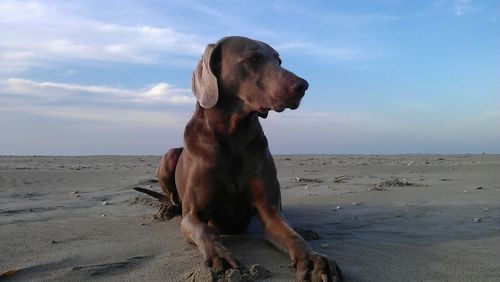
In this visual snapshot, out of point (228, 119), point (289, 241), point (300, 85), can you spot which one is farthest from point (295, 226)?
point (300, 85)

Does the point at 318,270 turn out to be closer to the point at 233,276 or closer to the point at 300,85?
the point at 233,276

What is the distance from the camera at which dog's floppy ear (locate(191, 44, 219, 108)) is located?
343 centimetres

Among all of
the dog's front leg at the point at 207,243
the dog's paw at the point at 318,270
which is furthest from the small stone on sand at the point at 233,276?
the dog's paw at the point at 318,270

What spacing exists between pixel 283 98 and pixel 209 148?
76cm

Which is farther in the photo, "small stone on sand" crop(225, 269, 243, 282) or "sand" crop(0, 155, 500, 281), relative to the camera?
"sand" crop(0, 155, 500, 281)

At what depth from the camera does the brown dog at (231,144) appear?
3336mm

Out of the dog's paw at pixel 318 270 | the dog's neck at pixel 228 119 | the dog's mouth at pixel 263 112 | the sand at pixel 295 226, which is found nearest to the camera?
the dog's paw at pixel 318 270

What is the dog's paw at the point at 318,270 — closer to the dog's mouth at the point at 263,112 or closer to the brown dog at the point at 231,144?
the brown dog at the point at 231,144

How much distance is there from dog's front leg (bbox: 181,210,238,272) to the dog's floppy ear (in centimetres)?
77

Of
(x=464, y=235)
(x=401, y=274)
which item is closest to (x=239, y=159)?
(x=401, y=274)

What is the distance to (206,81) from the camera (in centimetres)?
350

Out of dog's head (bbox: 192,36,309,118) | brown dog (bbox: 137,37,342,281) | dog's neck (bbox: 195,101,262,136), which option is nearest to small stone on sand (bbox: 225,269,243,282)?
brown dog (bbox: 137,37,342,281)

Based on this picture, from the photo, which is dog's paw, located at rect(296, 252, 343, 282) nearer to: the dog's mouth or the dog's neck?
the dog's mouth

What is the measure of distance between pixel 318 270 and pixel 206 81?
1.58 m
